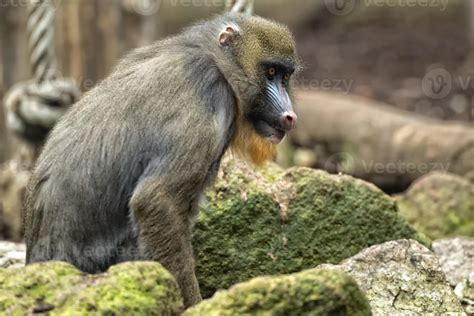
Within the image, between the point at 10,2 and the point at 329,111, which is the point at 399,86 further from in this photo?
the point at 10,2

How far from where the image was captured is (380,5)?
63.4 feet

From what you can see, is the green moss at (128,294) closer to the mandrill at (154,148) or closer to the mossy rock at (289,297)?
the mossy rock at (289,297)

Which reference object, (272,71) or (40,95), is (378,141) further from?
(272,71)

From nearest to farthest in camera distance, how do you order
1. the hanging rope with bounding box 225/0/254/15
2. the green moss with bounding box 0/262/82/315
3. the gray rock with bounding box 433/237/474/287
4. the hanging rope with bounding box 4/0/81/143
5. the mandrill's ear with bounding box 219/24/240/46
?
the green moss with bounding box 0/262/82/315, the mandrill's ear with bounding box 219/24/240/46, the gray rock with bounding box 433/237/474/287, the hanging rope with bounding box 225/0/254/15, the hanging rope with bounding box 4/0/81/143

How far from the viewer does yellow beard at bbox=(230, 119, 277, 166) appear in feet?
18.8

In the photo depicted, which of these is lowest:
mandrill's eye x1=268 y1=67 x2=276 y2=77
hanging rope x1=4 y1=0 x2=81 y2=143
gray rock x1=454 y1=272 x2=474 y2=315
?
gray rock x1=454 y1=272 x2=474 y2=315

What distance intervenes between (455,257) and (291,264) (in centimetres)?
119

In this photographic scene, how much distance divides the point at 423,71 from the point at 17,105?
8838 millimetres

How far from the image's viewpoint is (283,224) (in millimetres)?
6109

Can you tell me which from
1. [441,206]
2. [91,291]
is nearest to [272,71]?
[91,291]

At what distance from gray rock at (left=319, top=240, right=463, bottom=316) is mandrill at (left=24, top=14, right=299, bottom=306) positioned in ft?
2.69

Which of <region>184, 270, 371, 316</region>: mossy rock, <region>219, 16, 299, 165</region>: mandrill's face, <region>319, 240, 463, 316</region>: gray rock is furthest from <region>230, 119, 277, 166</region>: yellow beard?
<region>184, 270, 371, 316</region>: mossy rock

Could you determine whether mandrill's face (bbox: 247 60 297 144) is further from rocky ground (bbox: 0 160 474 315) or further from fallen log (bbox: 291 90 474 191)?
fallen log (bbox: 291 90 474 191)

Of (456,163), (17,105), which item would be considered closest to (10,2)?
(17,105)
